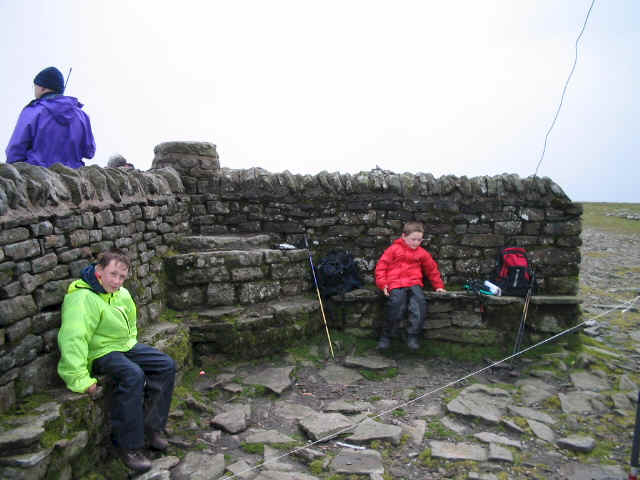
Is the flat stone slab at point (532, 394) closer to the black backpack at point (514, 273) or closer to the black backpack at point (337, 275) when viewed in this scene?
the black backpack at point (514, 273)

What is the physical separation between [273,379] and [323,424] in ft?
3.78

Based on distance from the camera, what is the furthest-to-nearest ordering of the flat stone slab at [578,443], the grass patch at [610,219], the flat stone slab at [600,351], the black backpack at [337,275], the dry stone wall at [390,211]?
the grass patch at [610,219], the dry stone wall at [390,211], the black backpack at [337,275], the flat stone slab at [600,351], the flat stone slab at [578,443]

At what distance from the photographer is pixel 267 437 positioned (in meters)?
4.54

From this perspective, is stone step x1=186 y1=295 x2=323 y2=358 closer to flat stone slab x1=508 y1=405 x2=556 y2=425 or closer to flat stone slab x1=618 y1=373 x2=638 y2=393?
flat stone slab x1=508 y1=405 x2=556 y2=425

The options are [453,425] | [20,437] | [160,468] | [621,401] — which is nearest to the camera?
[20,437]

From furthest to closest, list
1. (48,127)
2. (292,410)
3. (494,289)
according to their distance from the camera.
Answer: (494,289), (292,410), (48,127)

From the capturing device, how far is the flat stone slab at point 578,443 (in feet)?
14.3

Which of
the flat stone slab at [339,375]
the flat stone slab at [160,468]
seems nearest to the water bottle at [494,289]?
the flat stone slab at [339,375]

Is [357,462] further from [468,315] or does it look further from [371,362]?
[468,315]

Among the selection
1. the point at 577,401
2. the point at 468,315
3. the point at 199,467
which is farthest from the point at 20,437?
the point at 468,315

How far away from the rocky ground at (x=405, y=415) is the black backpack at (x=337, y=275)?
0.70m

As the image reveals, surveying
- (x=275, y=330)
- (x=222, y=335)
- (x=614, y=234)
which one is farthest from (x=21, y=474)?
(x=614, y=234)

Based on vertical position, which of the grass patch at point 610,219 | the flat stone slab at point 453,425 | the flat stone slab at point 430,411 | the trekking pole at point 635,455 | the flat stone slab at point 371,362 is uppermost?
the grass patch at point 610,219

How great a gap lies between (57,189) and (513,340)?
5986 mm
